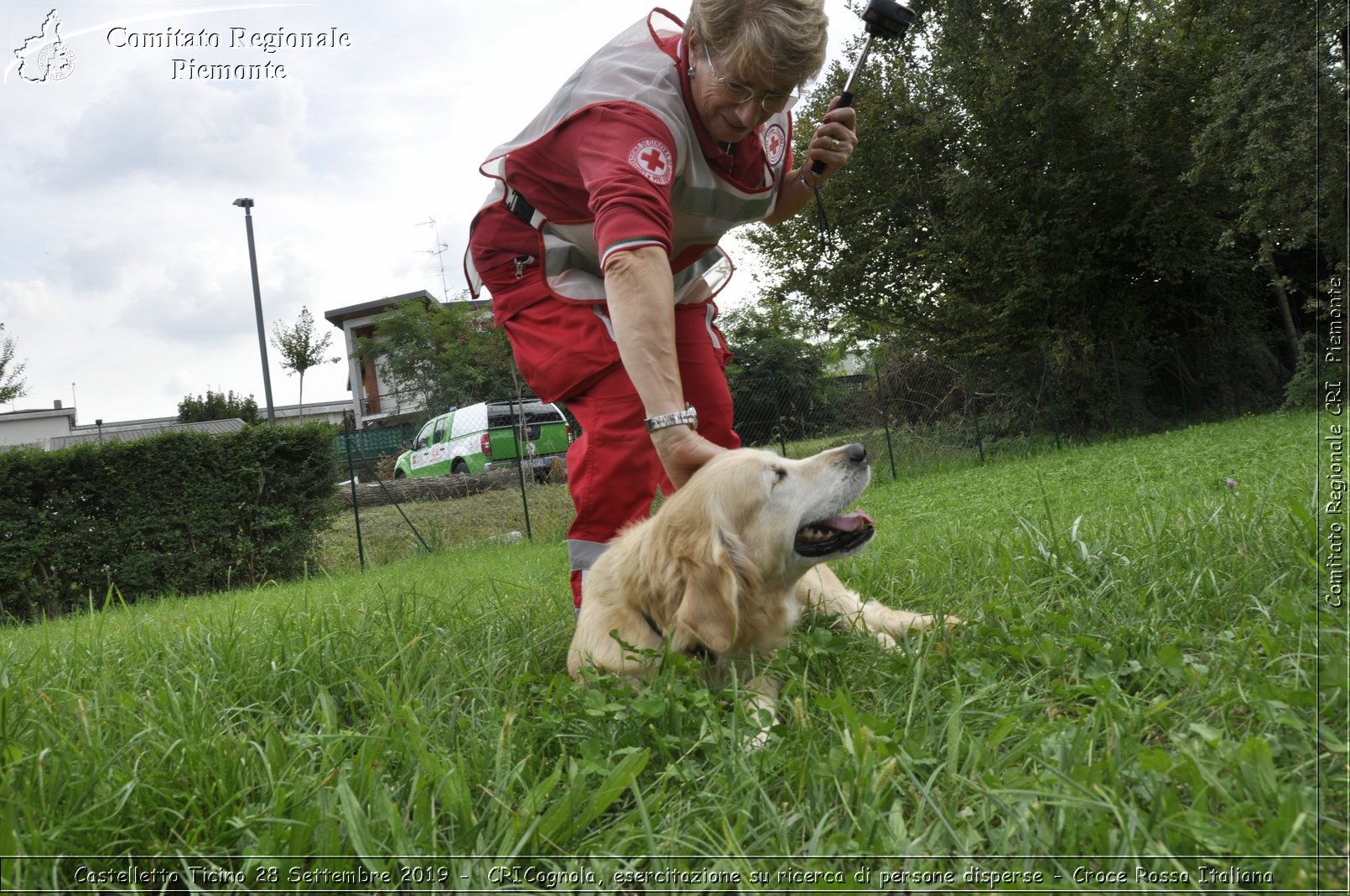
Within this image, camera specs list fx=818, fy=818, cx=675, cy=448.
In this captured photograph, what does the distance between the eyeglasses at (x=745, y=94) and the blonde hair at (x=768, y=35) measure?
49 mm

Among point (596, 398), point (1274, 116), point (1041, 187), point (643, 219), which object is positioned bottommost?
point (596, 398)

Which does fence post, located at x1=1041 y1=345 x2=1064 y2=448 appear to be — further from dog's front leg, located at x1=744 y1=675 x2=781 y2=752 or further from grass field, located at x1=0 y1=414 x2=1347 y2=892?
dog's front leg, located at x1=744 y1=675 x2=781 y2=752

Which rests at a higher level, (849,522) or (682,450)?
(682,450)

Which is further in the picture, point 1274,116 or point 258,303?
point 258,303

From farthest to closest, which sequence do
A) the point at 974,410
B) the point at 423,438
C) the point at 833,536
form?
1. the point at 423,438
2. the point at 974,410
3. the point at 833,536

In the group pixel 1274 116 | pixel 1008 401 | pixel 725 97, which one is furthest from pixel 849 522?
pixel 1008 401

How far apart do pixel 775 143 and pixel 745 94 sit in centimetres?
55

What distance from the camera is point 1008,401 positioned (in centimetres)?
1532

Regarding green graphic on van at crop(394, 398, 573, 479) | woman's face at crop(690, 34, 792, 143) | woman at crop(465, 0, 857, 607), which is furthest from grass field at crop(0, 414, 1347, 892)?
green graphic on van at crop(394, 398, 573, 479)

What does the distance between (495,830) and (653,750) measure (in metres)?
0.44

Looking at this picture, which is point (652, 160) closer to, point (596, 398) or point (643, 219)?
point (643, 219)

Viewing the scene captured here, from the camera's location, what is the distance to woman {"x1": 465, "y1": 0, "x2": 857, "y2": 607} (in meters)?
2.37

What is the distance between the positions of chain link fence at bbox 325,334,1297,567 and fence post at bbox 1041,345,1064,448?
26 millimetres

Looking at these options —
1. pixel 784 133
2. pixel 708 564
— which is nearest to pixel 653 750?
pixel 708 564
